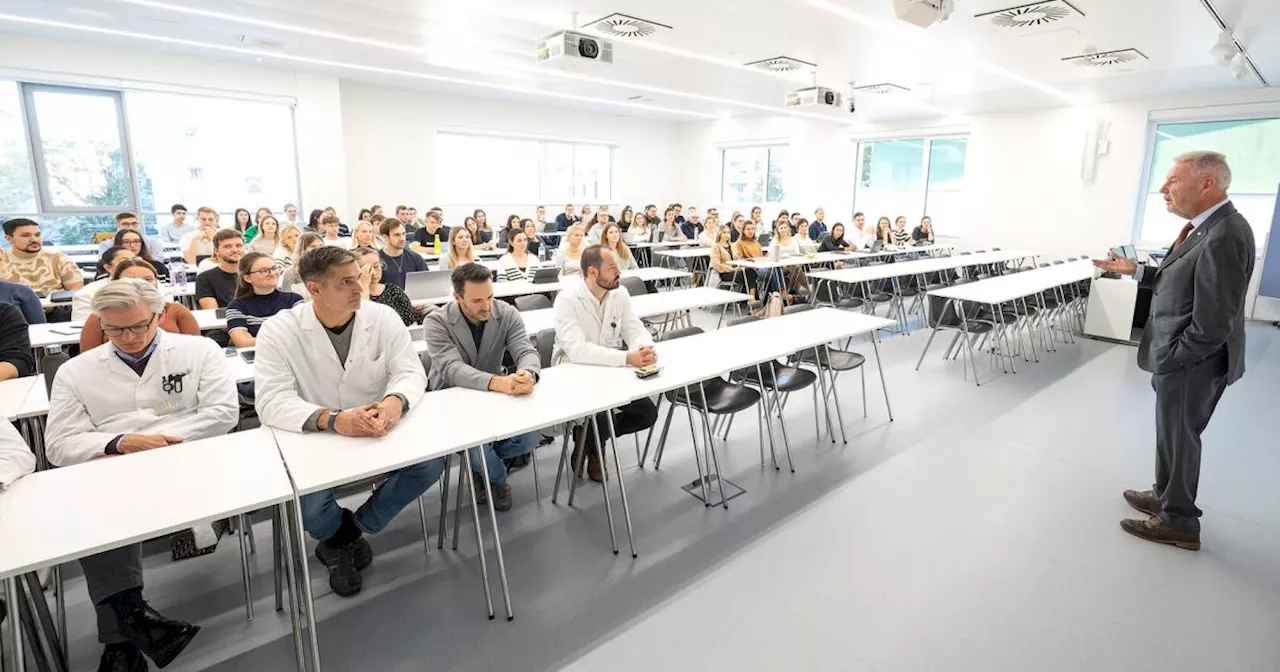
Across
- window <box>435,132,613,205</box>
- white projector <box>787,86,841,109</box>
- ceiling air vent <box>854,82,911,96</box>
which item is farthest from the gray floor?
window <box>435,132,613,205</box>

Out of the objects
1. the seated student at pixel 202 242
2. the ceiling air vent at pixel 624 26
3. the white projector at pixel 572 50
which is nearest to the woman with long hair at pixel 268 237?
the seated student at pixel 202 242

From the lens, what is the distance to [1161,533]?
2898 millimetres

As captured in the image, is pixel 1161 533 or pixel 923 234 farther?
pixel 923 234

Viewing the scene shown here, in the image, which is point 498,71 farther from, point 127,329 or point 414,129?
point 127,329

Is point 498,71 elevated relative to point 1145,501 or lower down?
elevated

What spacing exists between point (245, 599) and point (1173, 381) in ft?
13.3

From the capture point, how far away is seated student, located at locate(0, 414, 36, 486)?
177cm

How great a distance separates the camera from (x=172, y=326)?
10.1 feet

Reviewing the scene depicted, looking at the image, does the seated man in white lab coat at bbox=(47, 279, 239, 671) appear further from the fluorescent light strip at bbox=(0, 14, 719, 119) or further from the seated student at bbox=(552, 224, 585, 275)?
the fluorescent light strip at bbox=(0, 14, 719, 119)

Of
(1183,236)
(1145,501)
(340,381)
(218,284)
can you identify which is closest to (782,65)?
(1183,236)

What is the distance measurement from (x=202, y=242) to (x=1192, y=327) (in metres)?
8.96

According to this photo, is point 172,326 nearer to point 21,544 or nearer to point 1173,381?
point 21,544

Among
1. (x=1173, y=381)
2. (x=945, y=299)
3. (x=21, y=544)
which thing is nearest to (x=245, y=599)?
(x=21, y=544)

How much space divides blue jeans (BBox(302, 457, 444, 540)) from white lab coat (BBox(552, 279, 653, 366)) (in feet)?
3.04
